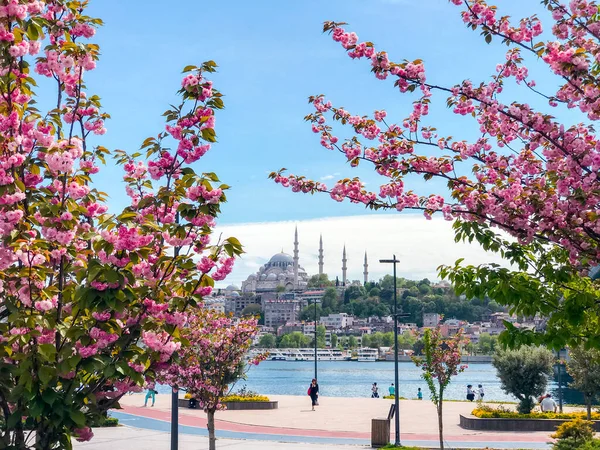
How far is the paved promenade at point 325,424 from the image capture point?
2381 cm

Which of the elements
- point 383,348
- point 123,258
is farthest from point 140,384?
point 383,348

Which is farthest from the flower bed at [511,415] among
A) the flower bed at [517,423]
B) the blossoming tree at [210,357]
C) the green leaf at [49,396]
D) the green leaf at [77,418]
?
the green leaf at [49,396]

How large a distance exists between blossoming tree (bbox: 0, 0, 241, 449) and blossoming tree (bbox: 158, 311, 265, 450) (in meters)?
10.0

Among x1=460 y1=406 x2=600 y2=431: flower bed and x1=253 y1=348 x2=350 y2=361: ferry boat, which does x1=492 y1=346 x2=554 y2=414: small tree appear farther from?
x1=253 y1=348 x2=350 y2=361: ferry boat

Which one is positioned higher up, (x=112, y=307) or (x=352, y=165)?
(x=352, y=165)

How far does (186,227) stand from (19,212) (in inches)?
55.1

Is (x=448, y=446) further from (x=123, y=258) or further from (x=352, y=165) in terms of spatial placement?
(x=123, y=258)

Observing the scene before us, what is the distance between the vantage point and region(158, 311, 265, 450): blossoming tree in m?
16.7

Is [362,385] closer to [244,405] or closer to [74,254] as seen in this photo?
[244,405]

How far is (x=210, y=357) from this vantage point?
17.2m

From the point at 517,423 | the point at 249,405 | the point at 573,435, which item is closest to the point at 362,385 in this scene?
the point at 249,405

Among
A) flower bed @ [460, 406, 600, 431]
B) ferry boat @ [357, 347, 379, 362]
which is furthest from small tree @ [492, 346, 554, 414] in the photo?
ferry boat @ [357, 347, 379, 362]

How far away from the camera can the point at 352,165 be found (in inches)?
396

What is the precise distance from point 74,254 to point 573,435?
14.0 metres
